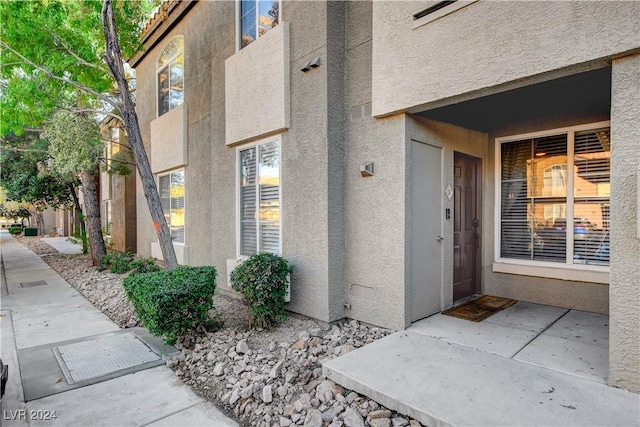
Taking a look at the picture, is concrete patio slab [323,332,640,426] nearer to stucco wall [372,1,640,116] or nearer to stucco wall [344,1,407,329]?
stucco wall [344,1,407,329]

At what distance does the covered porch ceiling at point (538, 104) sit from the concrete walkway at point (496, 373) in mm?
2886

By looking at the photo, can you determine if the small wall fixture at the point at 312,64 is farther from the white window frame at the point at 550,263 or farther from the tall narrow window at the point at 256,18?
the white window frame at the point at 550,263

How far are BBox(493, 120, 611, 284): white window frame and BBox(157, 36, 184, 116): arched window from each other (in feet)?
25.8

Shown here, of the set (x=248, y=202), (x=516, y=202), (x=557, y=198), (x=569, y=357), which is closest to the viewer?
(x=569, y=357)

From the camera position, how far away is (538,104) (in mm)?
4980

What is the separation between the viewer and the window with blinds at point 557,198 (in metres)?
5.11

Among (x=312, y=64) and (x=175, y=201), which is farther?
(x=175, y=201)

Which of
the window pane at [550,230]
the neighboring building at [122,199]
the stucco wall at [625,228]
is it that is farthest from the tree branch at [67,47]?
the window pane at [550,230]

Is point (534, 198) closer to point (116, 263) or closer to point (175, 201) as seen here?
point (175, 201)

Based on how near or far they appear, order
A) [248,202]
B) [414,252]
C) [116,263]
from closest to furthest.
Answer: [414,252] < [248,202] < [116,263]

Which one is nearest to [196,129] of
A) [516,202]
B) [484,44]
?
[484,44]

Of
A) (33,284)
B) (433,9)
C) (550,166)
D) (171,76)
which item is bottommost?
(33,284)

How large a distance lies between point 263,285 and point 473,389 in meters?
2.87

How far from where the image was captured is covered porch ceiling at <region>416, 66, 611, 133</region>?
407cm
